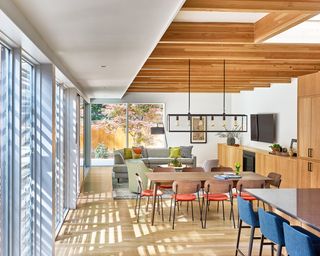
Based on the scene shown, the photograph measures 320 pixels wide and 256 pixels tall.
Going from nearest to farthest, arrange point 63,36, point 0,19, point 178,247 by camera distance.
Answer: point 0,19 → point 63,36 → point 178,247

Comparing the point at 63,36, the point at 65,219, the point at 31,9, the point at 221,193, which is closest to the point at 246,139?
→ the point at 221,193

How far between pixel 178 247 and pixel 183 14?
3009 millimetres

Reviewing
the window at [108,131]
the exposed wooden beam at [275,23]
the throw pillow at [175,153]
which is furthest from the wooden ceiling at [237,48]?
the window at [108,131]

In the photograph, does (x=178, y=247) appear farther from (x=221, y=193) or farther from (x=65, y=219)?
(x=65, y=219)

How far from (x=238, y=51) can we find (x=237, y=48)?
17 cm

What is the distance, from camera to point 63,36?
3.79m

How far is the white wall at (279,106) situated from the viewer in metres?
9.74

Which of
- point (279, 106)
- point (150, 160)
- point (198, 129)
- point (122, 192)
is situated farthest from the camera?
point (198, 129)

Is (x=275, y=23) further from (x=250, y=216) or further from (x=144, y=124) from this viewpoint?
(x=144, y=124)

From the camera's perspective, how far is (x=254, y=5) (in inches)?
143

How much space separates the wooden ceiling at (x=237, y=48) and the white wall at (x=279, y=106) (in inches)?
18.7

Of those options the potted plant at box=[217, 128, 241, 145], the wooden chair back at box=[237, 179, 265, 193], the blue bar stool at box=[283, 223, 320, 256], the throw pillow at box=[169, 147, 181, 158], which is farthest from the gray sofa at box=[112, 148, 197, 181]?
the blue bar stool at box=[283, 223, 320, 256]

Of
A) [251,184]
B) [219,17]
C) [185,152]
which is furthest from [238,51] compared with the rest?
[185,152]

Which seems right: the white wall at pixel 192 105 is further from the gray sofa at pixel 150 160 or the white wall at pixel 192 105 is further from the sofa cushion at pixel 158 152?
the gray sofa at pixel 150 160
